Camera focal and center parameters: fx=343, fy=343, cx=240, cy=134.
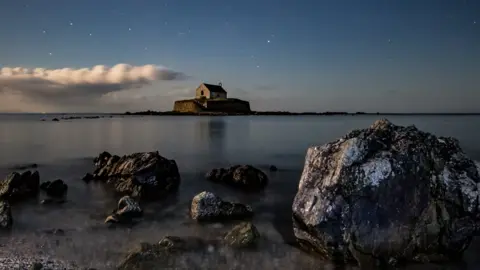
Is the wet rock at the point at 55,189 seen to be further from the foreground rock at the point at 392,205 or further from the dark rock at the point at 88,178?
the foreground rock at the point at 392,205

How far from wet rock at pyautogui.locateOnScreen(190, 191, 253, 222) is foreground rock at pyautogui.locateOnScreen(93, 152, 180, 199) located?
12.0 feet

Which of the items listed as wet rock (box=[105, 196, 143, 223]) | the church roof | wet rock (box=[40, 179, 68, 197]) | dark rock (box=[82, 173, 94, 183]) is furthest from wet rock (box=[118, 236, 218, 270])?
the church roof

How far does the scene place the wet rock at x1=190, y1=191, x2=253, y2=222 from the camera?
11.5 meters

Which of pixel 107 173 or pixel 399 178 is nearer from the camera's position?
pixel 399 178

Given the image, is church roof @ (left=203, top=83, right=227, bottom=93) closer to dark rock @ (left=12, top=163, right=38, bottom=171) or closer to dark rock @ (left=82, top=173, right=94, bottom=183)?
dark rock @ (left=12, top=163, right=38, bottom=171)

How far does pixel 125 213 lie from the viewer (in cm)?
1141

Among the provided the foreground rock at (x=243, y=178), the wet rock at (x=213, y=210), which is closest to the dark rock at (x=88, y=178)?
the foreground rock at (x=243, y=178)

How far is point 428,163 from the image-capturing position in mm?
9016

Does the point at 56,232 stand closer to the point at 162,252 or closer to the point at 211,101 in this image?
the point at 162,252

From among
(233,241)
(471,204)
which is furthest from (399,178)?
(233,241)

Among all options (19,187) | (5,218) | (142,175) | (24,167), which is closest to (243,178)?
(142,175)

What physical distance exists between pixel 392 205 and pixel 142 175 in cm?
1178

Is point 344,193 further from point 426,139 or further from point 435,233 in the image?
point 426,139

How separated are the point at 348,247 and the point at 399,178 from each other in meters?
2.14
